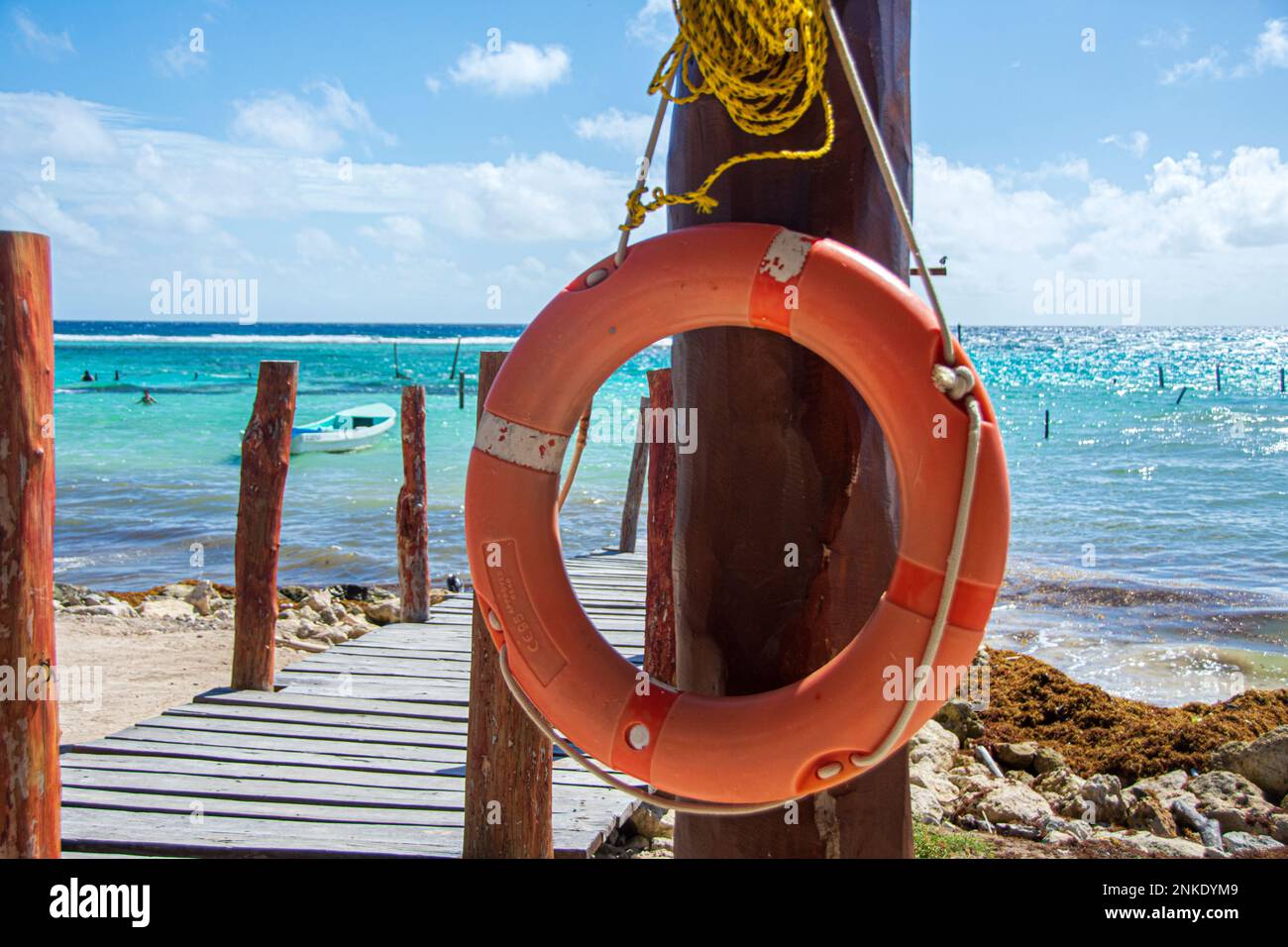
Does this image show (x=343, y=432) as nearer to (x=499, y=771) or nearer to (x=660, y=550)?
(x=660, y=550)

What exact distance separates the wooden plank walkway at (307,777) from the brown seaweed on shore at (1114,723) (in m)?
2.67

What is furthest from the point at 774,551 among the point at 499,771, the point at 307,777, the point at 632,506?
the point at 632,506

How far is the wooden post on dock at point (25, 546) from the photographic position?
235 cm

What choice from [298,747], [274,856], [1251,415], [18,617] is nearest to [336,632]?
[298,747]

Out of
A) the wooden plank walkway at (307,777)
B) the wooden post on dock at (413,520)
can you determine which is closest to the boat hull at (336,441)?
the wooden post on dock at (413,520)

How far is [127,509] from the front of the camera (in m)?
13.0

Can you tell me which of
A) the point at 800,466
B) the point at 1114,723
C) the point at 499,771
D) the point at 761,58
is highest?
the point at 761,58

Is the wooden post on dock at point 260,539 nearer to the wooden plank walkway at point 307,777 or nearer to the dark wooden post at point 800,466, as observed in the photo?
the wooden plank walkway at point 307,777

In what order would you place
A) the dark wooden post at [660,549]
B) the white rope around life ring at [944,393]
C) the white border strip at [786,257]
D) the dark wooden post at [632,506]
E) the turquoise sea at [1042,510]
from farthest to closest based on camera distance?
1. the dark wooden post at [632,506]
2. the turquoise sea at [1042,510]
3. the dark wooden post at [660,549]
4. the white border strip at [786,257]
5. the white rope around life ring at [944,393]

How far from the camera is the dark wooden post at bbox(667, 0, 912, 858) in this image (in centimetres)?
198

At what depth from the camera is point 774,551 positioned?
201 cm

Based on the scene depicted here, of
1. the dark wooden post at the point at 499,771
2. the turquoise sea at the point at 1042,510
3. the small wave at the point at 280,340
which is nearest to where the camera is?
the dark wooden post at the point at 499,771

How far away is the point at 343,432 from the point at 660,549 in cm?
1463
